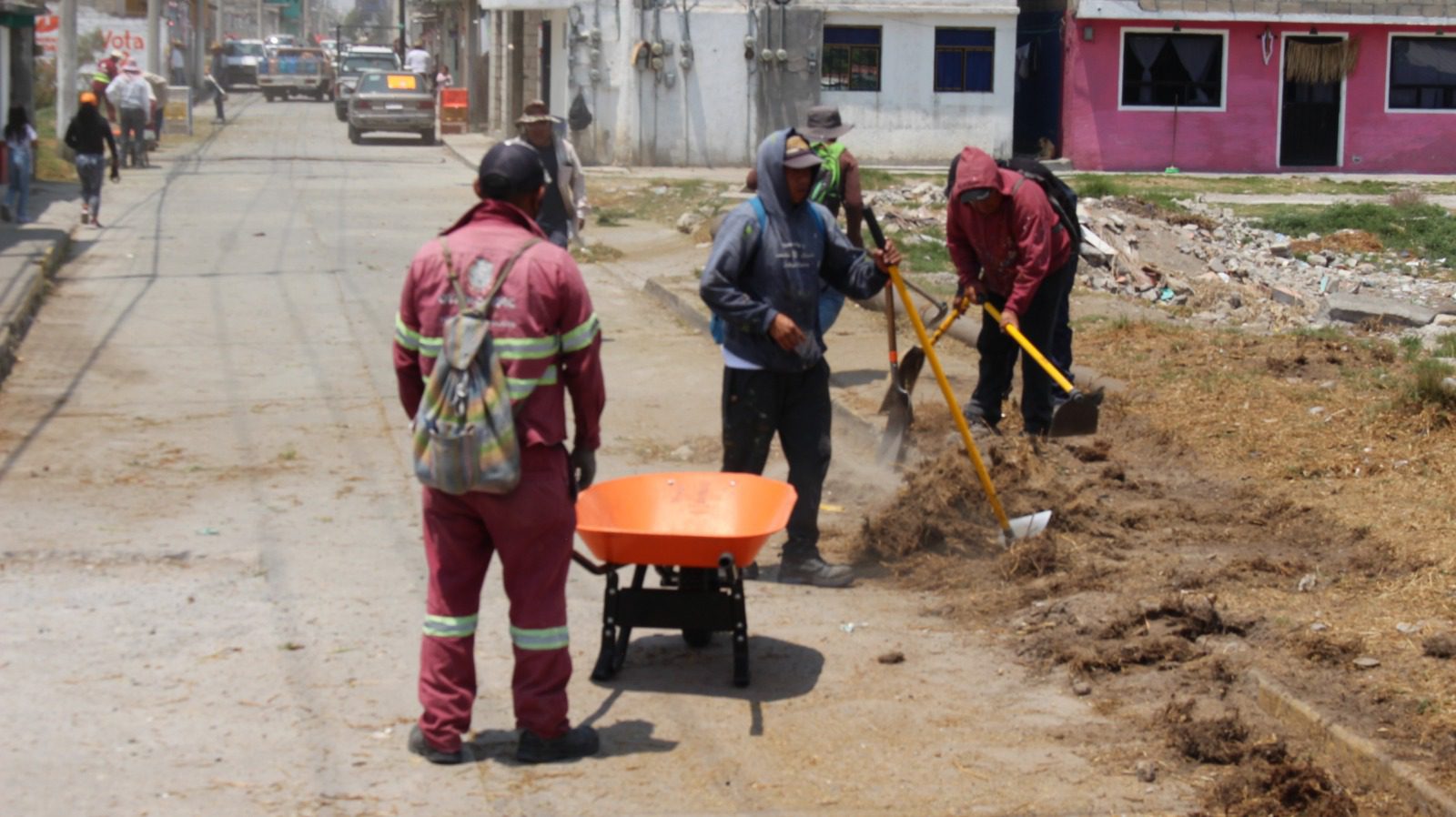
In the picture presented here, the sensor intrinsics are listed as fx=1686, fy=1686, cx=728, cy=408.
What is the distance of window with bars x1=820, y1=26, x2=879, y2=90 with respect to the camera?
33156 millimetres

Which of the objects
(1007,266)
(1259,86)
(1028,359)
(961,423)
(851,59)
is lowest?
(961,423)

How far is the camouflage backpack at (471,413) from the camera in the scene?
4.74 meters

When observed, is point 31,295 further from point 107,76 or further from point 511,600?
point 107,76

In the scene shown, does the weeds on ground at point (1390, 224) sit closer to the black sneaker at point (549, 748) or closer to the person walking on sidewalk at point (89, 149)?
the person walking on sidewalk at point (89, 149)

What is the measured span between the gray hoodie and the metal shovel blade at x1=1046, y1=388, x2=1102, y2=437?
1.99 meters

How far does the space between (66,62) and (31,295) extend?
14788 mm

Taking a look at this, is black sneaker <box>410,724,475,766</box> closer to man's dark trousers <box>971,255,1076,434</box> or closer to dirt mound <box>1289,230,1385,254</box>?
man's dark trousers <box>971,255,1076,434</box>

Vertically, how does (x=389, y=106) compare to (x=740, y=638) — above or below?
above

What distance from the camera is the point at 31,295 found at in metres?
13.7

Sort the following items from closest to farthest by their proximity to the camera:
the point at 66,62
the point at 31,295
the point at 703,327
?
the point at 703,327
the point at 31,295
the point at 66,62

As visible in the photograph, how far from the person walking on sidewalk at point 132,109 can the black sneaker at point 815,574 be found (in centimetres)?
2478

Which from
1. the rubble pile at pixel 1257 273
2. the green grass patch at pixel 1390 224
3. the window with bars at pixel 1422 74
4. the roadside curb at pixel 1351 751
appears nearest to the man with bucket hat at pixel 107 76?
the rubble pile at pixel 1257 273

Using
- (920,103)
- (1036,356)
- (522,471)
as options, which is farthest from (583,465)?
(920,103)

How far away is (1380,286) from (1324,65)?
18391mm
